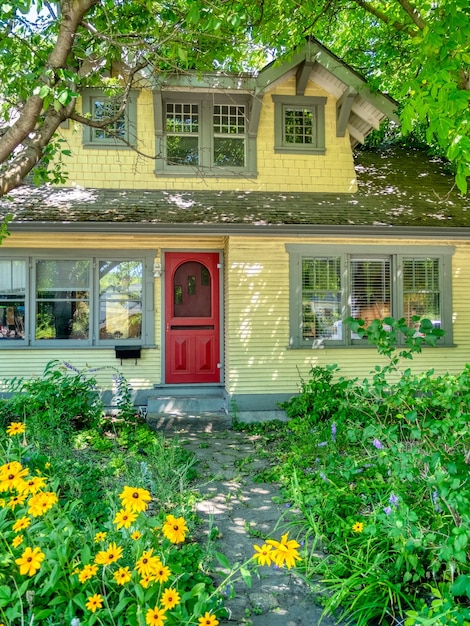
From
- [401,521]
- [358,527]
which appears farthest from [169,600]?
[358,527]

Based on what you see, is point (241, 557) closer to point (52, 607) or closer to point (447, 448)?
point (52, 607)

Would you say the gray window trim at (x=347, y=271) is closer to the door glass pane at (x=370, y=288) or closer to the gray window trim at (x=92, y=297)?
the door glass pane at (x=370, y=288)

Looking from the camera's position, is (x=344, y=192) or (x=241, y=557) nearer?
(x=241, y=557)

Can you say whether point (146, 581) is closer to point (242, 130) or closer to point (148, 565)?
point (148, 565)

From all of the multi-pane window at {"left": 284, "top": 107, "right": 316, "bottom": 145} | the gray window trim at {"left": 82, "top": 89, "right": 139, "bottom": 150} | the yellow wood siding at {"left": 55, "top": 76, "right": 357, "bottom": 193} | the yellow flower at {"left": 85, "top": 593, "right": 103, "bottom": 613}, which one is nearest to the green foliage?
the yellow flower at {"left": 85, "top": 593, "right": 103, "bottom": 613}

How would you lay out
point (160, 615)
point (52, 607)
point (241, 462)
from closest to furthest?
1. point (160, 615)
2. point (52, 607)
3. point (241, 462)

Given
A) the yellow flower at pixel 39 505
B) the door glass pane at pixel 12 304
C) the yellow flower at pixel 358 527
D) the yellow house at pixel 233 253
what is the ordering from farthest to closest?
the door glass pane at pixel 12 304, the yellow house at pixel 233 253, the yellow flower at pixel 358 527, the yellow flower at pixel 39 505

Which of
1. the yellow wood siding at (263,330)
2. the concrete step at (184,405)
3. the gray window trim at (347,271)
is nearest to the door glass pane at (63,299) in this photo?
the concrete step at (184,405)

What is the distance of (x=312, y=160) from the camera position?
873cm

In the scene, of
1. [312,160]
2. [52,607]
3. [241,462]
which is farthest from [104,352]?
[52,607]

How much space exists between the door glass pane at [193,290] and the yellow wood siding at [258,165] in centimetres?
Answer: 153

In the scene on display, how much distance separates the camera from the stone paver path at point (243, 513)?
2.70m

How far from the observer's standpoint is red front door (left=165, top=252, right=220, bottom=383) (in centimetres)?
827

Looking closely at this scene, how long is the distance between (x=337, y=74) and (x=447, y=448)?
24.1ft
